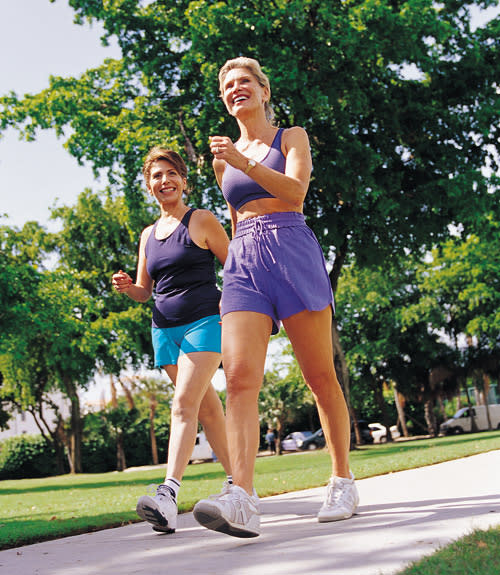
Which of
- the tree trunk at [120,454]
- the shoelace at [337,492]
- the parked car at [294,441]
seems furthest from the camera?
the parked car at [294,441]

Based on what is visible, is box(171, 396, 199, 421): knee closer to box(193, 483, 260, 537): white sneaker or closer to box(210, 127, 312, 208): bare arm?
box(193, 483, 260, 537): white sneaker

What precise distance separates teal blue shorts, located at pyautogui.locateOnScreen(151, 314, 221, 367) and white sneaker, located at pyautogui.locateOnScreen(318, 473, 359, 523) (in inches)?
44.6

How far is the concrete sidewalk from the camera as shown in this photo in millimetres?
2381

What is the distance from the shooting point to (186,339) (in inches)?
166

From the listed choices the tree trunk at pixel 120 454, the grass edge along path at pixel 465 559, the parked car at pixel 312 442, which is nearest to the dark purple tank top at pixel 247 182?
the grass edge along path at pixel 465 559

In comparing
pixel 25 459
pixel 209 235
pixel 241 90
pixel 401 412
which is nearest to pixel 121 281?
pixel 209 235

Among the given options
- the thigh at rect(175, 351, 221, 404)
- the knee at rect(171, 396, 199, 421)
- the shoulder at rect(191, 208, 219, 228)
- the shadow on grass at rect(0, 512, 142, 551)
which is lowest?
the shadow on grass at rect(0, 512, 142, 551)

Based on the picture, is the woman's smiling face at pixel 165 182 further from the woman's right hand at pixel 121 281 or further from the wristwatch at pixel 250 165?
the wristwatch at pixel 250 165

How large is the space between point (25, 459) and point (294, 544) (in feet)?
130

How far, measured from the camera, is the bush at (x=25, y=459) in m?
38.4

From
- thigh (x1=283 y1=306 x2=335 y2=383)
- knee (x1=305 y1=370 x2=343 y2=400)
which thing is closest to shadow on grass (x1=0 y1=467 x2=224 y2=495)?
knee (x1=305 y1=370 x2=343 y2=400)

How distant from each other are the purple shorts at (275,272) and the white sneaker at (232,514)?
3.11 ft

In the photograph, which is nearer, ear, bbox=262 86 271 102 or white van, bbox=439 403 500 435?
ear, bbox=262 86 271 102

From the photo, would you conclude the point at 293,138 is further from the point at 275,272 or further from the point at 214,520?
the point at 214,520
